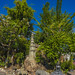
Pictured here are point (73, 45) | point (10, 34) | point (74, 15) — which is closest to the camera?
point (73, 45)

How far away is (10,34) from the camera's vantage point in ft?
38.5

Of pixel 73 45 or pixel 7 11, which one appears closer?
pixel 73 45

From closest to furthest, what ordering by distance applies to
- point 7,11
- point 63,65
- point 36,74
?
point 36,74
point 63,65
point 7,11

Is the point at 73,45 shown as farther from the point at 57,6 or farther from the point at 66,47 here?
the point at 57,6

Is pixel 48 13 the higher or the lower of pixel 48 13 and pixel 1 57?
the higher

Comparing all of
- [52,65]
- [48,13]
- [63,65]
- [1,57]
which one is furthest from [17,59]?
[48,13]

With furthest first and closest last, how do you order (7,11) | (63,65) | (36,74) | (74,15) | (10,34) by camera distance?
1. (7,11)
2. (74,15)
3. (10,34)
4. (63,65)
5. (36,74)

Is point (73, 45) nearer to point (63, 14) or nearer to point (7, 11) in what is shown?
point (63, 14)

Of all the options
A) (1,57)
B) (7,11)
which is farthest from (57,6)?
(1,57)

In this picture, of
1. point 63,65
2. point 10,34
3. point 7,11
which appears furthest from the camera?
point 7,11

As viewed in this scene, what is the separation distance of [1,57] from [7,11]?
814 centimetres

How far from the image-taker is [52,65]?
1130cm

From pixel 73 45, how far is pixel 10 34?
8.32 meters

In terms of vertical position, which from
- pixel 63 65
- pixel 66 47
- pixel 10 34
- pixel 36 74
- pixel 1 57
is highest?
pixel 10 34
